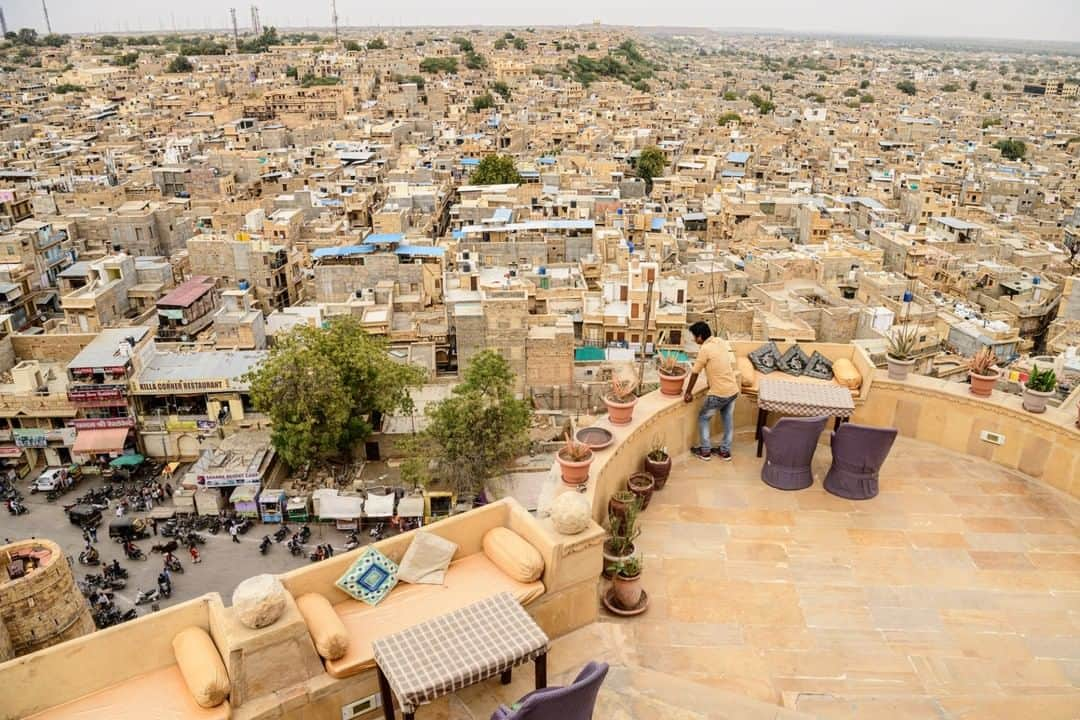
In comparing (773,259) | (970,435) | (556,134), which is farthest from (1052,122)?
(970,435)

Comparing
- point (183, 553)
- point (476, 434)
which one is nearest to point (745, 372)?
point (476, 434)

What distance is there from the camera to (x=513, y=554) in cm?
458

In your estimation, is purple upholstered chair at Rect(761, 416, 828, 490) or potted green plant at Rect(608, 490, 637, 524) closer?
potted green plant at Rect(608, 490, 637, 524)

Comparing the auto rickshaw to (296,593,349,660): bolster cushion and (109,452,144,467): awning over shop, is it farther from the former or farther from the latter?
(296,593,349,660): bolster cushion

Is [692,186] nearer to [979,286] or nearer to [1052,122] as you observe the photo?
[979,286]

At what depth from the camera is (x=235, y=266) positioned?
95.9ft

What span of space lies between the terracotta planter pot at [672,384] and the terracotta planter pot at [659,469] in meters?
A: 0.63

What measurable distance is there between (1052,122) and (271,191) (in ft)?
274

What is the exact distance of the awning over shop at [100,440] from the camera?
1994cm

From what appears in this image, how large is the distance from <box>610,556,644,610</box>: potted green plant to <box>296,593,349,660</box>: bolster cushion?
1668 mm

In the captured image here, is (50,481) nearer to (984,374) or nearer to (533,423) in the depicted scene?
(533,423)

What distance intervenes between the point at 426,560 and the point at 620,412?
79.0 inches

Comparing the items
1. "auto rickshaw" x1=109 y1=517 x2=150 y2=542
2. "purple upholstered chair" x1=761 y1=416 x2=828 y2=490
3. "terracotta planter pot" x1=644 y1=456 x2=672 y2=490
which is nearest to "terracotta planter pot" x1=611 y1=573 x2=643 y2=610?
"terracotta planter pot" x1=644 y1=456 x2=672 y2=490

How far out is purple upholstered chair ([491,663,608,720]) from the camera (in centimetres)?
331
